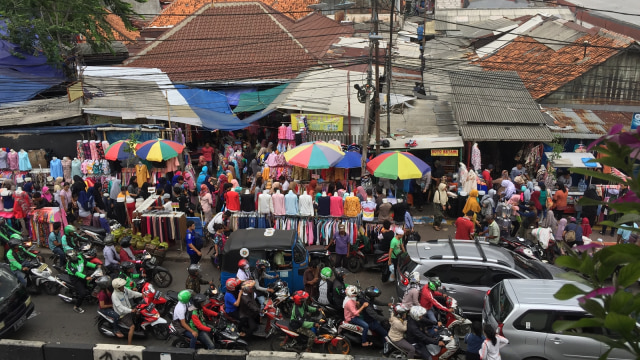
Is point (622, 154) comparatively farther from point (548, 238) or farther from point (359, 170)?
point (359, 170)

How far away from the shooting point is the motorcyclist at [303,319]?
9.14m

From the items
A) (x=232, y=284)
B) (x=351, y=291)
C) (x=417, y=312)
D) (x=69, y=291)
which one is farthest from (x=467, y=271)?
(x=69, y=291)

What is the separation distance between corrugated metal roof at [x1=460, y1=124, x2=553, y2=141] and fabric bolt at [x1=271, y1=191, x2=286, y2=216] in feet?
22.0

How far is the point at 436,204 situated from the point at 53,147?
489 inches

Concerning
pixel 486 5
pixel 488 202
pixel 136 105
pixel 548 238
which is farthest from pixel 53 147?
pixel 486 5

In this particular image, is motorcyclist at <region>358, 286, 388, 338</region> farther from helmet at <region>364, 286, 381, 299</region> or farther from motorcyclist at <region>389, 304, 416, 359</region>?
motorcyclist at <region>389, 304, 416, 359</region>

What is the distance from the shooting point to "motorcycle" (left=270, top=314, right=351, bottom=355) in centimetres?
919

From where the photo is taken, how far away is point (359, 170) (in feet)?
54.7

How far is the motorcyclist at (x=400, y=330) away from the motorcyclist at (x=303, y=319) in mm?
1328

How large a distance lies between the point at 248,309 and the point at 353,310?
1885 millimetres

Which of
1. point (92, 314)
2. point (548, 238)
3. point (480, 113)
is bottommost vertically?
point (92, 314)

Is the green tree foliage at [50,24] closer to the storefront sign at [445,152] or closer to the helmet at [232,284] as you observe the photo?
the storefront sign at [445,152]

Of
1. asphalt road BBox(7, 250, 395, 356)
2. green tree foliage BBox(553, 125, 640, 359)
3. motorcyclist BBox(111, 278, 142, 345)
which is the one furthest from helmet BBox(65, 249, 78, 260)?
green tree foliage BBox(553, 125, 640, 359)

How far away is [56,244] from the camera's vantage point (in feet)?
41.9
